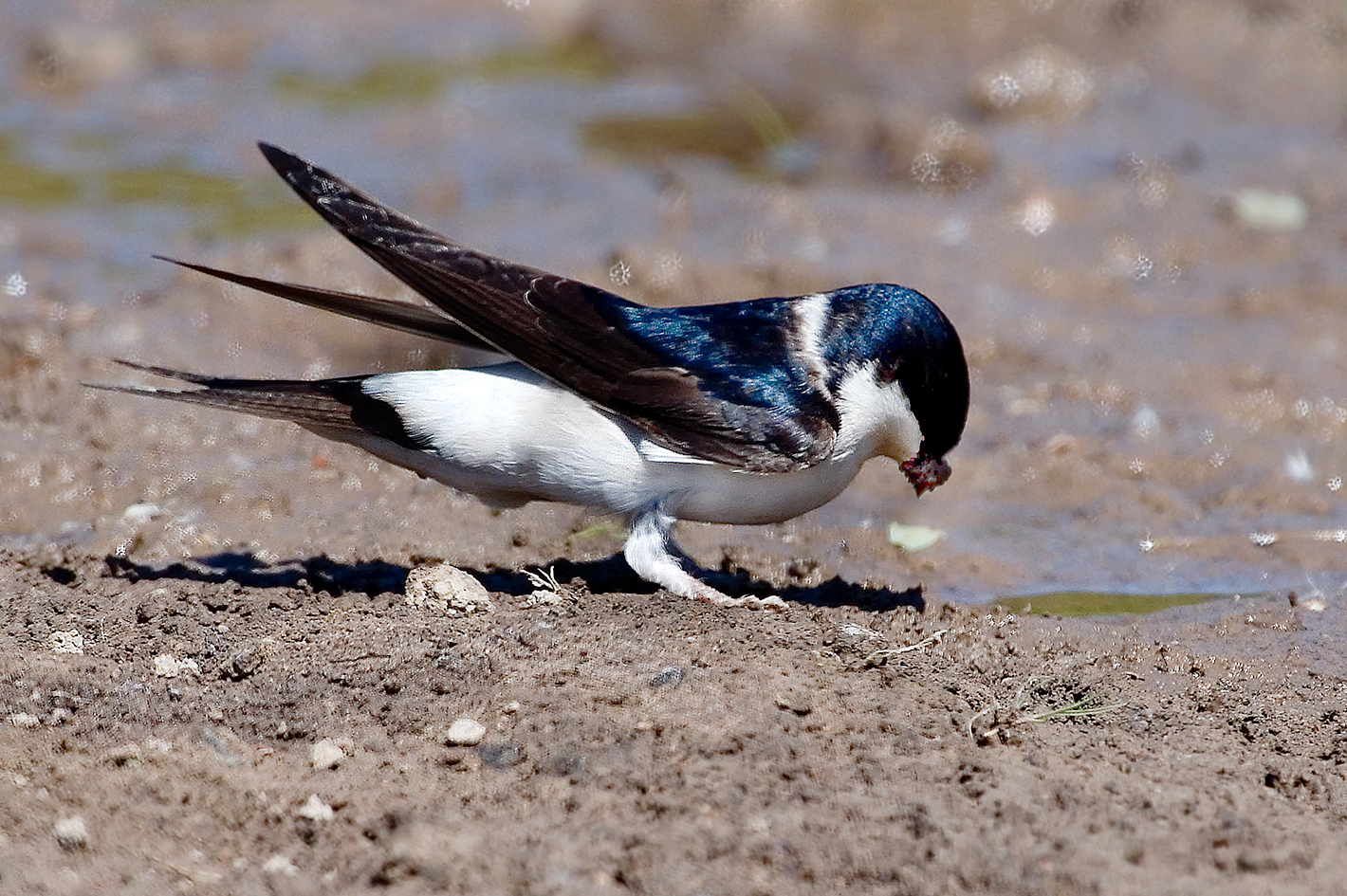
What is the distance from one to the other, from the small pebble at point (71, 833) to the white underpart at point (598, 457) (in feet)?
4.73

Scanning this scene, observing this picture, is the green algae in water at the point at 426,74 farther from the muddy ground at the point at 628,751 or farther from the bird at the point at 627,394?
the muddy ground at the point at 628,751

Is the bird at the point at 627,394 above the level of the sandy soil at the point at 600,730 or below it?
above

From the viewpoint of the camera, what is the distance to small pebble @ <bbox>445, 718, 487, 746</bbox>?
3209 millimetres

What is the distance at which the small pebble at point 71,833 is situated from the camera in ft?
9.26

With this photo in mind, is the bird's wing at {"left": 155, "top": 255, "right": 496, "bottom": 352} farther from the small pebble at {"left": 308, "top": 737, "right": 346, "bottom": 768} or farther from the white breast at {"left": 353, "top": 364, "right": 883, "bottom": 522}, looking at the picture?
the small pebble at {"left": 308, "top": 737, "right": 346, "bottom": 768}

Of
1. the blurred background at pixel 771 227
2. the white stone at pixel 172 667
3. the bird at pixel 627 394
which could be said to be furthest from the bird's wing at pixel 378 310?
the white stone at pixel 172 667

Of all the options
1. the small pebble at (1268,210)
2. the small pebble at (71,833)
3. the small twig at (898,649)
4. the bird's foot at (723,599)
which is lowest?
the small pebble at (71,833)

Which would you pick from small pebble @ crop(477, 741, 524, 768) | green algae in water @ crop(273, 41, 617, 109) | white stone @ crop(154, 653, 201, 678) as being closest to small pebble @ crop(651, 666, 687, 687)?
small pebble @ crop(477, 741, 524, 768)

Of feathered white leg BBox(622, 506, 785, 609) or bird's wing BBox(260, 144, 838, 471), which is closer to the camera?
bird's wing BBox(260, 144, 838, 471)

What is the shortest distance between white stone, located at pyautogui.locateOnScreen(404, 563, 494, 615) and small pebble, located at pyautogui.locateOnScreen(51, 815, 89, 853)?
3.90 feet

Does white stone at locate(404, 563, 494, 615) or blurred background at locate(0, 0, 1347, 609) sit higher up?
blurred background at locate(0, 0, 1347, 609)

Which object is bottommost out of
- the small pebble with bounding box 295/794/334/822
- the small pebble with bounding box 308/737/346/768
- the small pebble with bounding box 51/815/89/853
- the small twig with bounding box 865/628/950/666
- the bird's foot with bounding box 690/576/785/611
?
the small pebble with bounding box 51/815/89/853

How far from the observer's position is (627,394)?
399 cm

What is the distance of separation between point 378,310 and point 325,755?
4.17 ft
